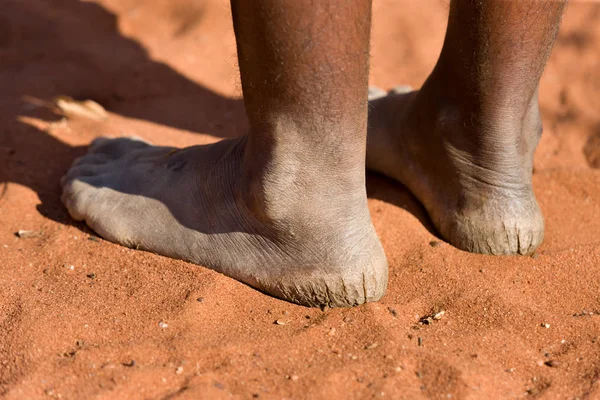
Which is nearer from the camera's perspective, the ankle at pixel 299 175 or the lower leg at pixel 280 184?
the lower leg at pixel 280 184

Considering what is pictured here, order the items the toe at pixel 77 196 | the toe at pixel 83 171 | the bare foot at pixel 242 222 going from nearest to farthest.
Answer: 1. the bare foot at pixel 242 222
2. the toe at pixel 77 196
3. the toe at pixel 83 171

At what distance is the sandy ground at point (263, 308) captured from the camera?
152 centimetres

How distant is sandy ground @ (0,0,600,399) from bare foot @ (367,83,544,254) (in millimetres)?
69

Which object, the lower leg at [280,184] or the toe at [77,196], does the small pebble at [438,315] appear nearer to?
the lower leg at [280,184]

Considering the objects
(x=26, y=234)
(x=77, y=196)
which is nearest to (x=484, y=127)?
(x=77, y=196)

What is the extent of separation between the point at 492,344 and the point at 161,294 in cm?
89

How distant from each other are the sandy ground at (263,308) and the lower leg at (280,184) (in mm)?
74

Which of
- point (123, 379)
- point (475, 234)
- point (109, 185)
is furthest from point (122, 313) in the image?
point (475, 234)

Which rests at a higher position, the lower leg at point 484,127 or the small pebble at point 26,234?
the lower leg at point 484,127

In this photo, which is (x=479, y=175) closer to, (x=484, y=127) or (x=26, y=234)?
(x=484, y=127)

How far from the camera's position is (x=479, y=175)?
2.06 metres

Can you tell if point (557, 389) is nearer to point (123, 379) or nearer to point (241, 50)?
point (123, 379)

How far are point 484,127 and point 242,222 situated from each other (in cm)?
79

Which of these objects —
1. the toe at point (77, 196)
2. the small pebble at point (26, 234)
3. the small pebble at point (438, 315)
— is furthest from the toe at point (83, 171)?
the small pebble at point (438, 315)
